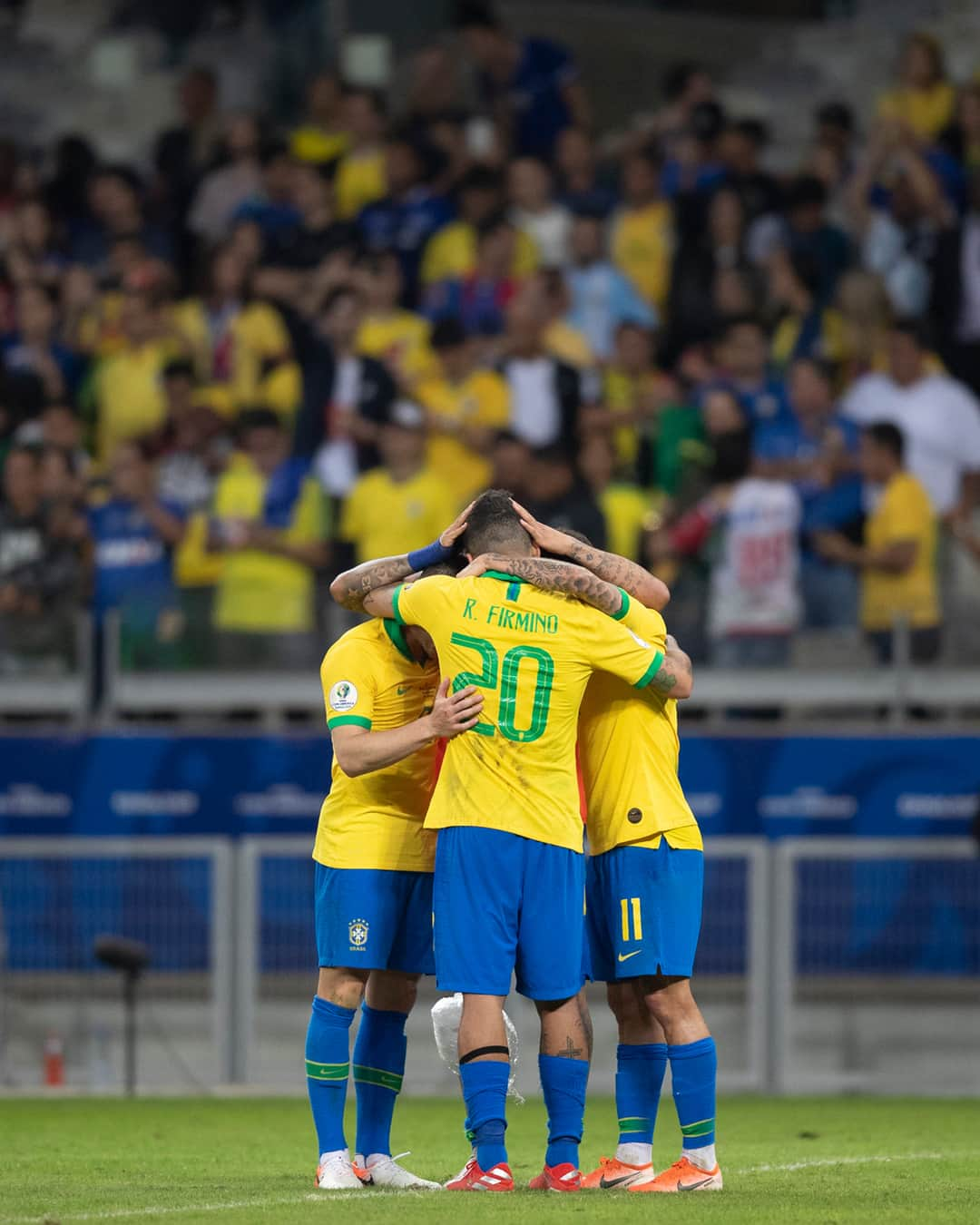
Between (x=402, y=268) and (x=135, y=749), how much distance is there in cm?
536

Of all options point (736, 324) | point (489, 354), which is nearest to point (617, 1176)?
point (736, 324)

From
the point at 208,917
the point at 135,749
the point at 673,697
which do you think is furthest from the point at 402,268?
the point at 673,697

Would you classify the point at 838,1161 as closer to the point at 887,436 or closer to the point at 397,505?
the point at 887,436

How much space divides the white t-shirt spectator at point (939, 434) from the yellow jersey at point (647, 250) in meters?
2.87

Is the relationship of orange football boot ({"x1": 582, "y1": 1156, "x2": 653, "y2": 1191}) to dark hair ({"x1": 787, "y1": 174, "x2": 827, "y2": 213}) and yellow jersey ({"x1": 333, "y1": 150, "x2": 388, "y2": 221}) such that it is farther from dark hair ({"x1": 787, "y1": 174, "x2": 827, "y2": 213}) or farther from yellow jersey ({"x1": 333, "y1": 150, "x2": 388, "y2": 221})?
yellow jersey ({"x1": 333, "y1": 150, "x2": 388, "y2": 221})

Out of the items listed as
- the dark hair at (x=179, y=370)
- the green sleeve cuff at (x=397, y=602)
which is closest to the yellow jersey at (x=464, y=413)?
the dark hair at (x=179, y=370)

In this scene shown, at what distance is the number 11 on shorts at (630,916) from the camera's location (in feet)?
24.9

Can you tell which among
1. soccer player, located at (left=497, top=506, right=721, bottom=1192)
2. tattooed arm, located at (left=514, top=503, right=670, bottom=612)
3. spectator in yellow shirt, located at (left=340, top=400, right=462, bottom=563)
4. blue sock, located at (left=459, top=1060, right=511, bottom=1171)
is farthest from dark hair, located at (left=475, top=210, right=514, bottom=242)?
blue sock, located at (left=459, top=1060, right=511, bottom=1171)

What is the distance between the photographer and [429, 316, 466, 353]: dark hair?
15.5 m

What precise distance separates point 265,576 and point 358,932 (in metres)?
6.59

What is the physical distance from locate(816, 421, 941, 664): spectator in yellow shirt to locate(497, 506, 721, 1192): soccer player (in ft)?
19.0

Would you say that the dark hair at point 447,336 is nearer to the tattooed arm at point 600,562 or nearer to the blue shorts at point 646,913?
the tattooed arm at point 600,562

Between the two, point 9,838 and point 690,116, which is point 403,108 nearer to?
point 690,116

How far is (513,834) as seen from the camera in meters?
7.34
